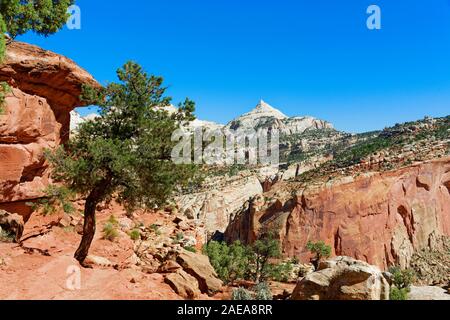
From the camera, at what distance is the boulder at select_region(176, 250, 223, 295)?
701 inches

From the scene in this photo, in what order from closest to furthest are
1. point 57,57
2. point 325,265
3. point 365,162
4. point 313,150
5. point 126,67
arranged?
1. point 325,265
2. point 126,67
3. point 57,57
4. point 365,162
5. point 313,150

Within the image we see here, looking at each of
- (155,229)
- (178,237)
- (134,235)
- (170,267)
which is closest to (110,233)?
(134,235)

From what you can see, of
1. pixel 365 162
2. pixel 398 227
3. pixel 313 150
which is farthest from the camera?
pixel 313 150

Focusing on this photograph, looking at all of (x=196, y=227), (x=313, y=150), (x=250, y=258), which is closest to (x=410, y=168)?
(x=250, y=258)

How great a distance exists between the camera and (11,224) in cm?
2116

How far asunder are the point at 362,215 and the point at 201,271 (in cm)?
5446

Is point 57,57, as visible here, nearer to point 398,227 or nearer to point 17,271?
point 17,271

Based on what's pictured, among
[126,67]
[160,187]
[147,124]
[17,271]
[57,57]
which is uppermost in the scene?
[57,57]

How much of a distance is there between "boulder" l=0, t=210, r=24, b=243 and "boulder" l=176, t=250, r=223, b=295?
30.8 ft

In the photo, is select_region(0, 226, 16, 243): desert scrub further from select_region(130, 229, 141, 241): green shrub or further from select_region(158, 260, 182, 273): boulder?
select_region(158, 260, 182, 273): boulder

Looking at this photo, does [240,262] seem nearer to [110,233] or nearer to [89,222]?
[110,233]

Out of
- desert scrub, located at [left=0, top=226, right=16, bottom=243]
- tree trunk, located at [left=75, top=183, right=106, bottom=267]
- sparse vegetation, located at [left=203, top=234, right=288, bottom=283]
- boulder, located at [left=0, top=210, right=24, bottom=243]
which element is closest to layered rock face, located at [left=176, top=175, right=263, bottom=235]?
sparse vegetation, located at [left=203, top=234, right=288, bottom=283]
